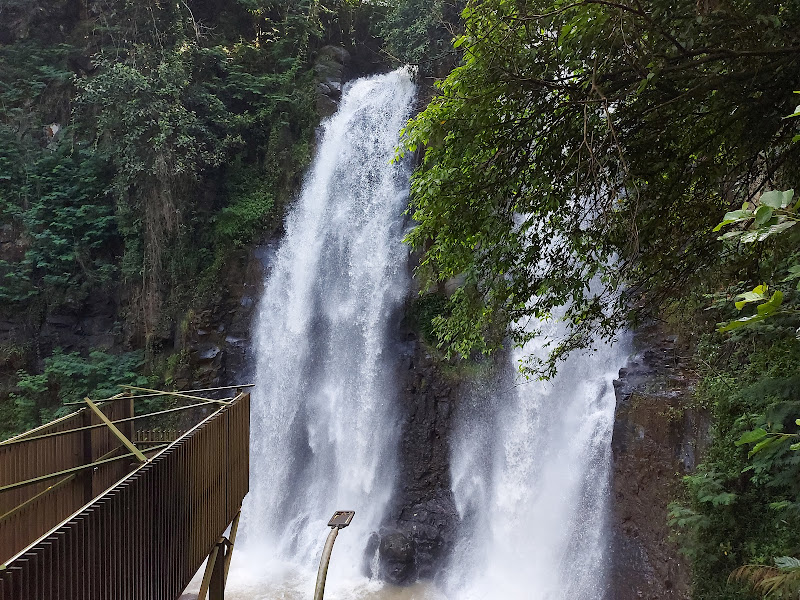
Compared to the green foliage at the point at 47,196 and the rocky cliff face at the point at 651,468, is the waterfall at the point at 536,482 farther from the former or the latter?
the green foliage at the point at 47,196

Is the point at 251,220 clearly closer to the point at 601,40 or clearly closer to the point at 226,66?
the point at 226,66

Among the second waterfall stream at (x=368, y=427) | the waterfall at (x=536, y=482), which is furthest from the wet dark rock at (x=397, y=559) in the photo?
the waterfall at (x=536, y=482)

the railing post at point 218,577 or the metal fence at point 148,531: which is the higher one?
the metal fence at point 148,531

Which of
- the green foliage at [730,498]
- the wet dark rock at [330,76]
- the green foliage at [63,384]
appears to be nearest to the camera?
the green foliage at [730,498]

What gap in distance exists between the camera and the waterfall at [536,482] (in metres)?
9.12

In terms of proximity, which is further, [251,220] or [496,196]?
[251,220]

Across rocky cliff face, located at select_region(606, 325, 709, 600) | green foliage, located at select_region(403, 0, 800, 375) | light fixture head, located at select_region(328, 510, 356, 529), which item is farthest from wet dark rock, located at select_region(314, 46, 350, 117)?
light fixture head, located at select_region(328, 510, 356, 529)

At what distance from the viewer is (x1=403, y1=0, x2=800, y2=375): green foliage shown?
3.74 metres

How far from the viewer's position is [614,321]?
→ 17.8 ft

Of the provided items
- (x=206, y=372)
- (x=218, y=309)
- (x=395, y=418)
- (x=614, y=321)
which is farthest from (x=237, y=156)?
(x=614, y=321)

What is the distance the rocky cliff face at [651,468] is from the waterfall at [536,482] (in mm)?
432

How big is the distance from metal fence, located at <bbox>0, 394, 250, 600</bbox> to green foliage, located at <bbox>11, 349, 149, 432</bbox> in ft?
31.1

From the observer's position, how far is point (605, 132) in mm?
4273

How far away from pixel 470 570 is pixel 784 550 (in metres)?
5.95
